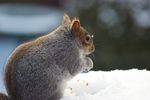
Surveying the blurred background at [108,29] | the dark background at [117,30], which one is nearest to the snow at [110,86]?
the blurred background at [108,29]

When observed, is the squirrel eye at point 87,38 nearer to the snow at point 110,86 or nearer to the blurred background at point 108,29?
the snow at point 110,86

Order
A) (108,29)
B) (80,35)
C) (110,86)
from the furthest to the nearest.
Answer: (108,29)
(80,35)
(110,86)

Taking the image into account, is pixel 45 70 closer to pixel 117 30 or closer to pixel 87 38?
pixel 87 38

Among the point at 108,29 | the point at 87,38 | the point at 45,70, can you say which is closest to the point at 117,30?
the point at 108,29

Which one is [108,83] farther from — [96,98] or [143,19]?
[143,19]

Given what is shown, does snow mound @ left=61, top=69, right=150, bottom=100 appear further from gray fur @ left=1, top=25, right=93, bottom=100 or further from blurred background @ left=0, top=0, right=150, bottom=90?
blurred background @ left=0, top=0, right=150, bottom=90

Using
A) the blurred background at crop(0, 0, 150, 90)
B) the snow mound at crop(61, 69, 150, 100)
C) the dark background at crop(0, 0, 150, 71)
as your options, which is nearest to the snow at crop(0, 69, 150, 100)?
the snow mound at crop(61, 69, 150, 100)

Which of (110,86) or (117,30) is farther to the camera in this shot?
(117,30)
